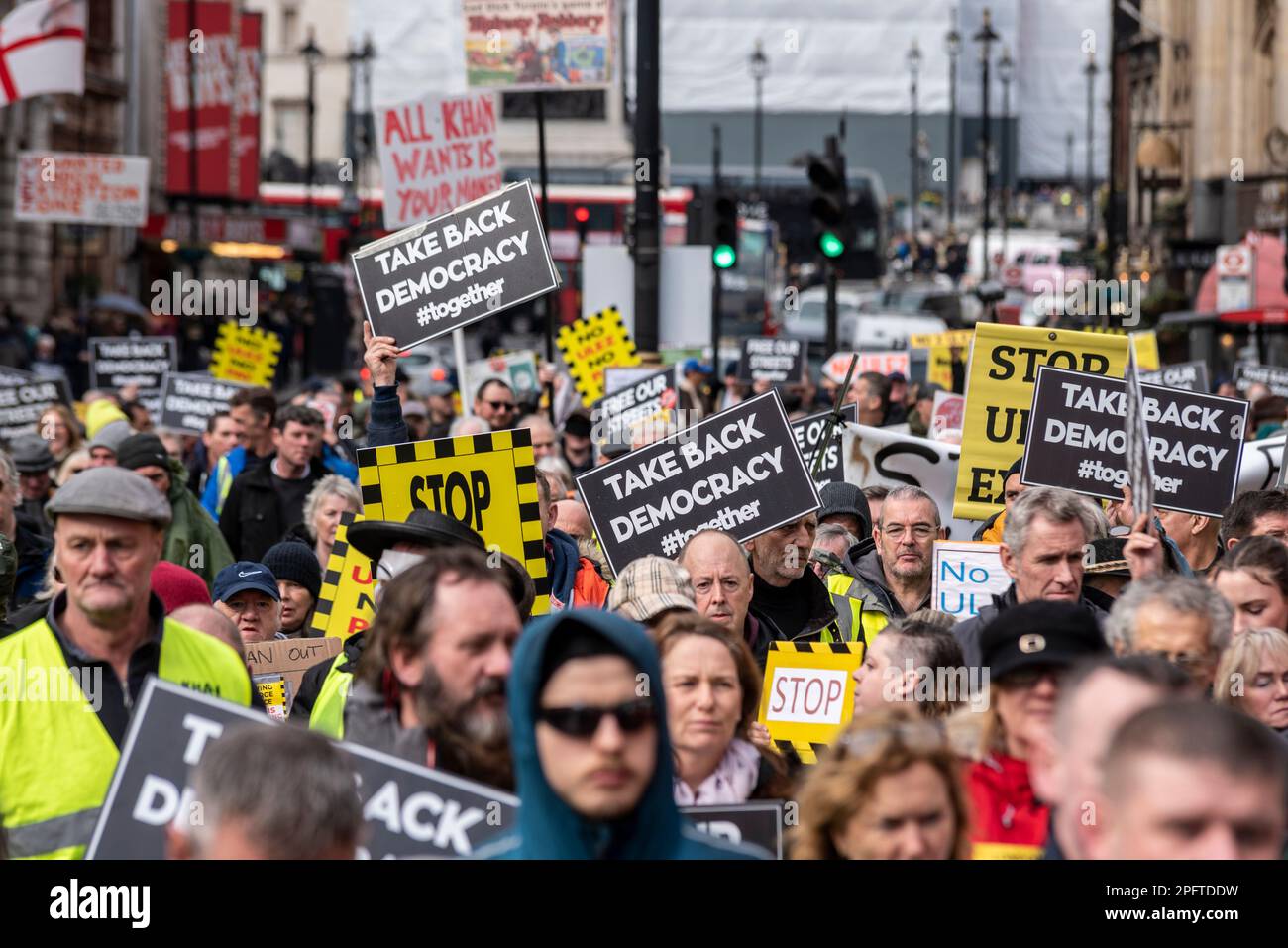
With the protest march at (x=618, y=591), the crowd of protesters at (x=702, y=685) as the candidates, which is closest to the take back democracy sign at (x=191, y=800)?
the protest march at (x=618, y=591)

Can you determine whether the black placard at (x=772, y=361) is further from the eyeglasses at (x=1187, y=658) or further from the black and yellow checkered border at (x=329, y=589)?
the eyeglasses at (x=1187, y=658)

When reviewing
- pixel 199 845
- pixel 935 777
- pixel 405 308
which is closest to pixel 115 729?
pixel 199 845

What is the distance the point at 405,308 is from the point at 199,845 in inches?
270

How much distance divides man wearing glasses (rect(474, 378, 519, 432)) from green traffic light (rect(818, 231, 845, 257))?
14.4 feet

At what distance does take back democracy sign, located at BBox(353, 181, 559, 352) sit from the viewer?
10.4 metres

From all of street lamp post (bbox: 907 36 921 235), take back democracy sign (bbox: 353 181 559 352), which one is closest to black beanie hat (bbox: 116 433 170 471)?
take back democracy sign (bbox: 353 181 559 352)

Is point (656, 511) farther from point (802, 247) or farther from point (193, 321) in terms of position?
point (802, 247)

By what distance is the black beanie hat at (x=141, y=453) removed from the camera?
410 inches

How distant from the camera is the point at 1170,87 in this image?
159ft

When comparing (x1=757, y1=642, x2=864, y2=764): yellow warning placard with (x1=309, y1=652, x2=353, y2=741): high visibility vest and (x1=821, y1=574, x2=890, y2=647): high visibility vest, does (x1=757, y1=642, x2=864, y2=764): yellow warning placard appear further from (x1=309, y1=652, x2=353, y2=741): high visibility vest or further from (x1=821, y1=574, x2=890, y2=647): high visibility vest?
(x1=309, y1=652, x2=353, y2=741): high visibility vest

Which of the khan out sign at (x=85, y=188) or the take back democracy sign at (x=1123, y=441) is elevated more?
the khan out sign at (x=85, y=188)

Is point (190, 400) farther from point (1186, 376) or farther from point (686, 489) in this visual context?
point (686, 489)

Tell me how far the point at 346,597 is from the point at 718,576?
1.96 metres

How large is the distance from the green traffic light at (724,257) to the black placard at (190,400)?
5272mm
